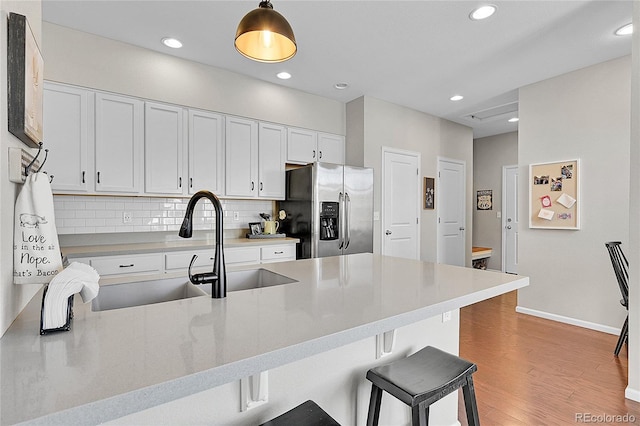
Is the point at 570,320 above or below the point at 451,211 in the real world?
below

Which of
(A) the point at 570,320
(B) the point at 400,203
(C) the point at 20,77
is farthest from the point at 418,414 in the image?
(B) the point at 400,203

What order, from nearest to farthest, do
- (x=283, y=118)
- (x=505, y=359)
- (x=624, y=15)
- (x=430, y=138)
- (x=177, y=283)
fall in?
(x=177, y=283) → (x=624, y=15) → (x=505, y=359) → (x=283, y=118) → (x=430, y=138)

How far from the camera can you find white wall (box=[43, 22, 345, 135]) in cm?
280

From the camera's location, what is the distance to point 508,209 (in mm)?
6430

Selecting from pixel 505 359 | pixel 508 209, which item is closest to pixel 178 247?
pixel 505 359

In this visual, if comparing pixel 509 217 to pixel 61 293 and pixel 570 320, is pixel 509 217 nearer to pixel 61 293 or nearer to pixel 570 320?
pixel 570 320

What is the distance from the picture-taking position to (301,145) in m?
4.21

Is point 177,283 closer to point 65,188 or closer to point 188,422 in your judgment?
point 188,422

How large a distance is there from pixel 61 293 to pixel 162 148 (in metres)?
2.69

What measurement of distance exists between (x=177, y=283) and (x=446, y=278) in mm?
1275

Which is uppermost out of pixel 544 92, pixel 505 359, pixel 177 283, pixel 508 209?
pixel 544 92

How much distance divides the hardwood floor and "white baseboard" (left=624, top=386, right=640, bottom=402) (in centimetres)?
4

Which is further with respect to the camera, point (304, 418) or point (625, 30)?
point (625, 30)

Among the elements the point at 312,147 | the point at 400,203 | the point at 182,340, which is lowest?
the point at 182,340
